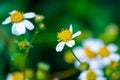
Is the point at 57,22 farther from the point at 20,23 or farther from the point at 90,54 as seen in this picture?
the point at 20,23

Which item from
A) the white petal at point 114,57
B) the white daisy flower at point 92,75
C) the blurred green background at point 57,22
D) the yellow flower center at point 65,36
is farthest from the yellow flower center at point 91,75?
the blurred green background at point 57,22

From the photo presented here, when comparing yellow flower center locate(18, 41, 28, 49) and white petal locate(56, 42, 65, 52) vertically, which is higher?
yellow flower center locate(18, 41, 28, 49)

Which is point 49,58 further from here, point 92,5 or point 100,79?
point 100,79

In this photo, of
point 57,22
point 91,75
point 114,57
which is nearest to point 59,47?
point 91,75

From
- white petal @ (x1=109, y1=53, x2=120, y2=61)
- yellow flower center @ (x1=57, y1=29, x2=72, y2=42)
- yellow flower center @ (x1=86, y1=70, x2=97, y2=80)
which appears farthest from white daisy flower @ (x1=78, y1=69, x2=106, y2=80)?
yellow flower center @ (x1=57, y1=29, x2=72, y2=42)

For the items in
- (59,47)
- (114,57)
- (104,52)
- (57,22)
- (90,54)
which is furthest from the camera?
(57,22)

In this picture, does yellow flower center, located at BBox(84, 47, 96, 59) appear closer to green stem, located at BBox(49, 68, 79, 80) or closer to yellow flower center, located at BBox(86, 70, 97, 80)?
green stem, located at BBox(49, 68, 79, 80)

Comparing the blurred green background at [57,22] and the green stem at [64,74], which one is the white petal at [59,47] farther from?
the blurred green background at [57,22]

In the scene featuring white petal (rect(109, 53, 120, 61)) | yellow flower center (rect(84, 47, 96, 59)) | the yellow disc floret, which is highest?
yellow flower center (rect(84, 47, 96, 59))

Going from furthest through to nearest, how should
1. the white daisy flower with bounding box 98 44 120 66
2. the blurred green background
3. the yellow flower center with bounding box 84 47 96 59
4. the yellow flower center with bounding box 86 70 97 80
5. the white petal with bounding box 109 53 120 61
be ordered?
the blurred green background → the yellow flower center with bounding box 84 47 96 59 → the white daisy flower with bounding box 98 44 120 66 → the white petal with bounding box 109 53 120 61 → the yellow flower center with bounding box 86 70 97 80
